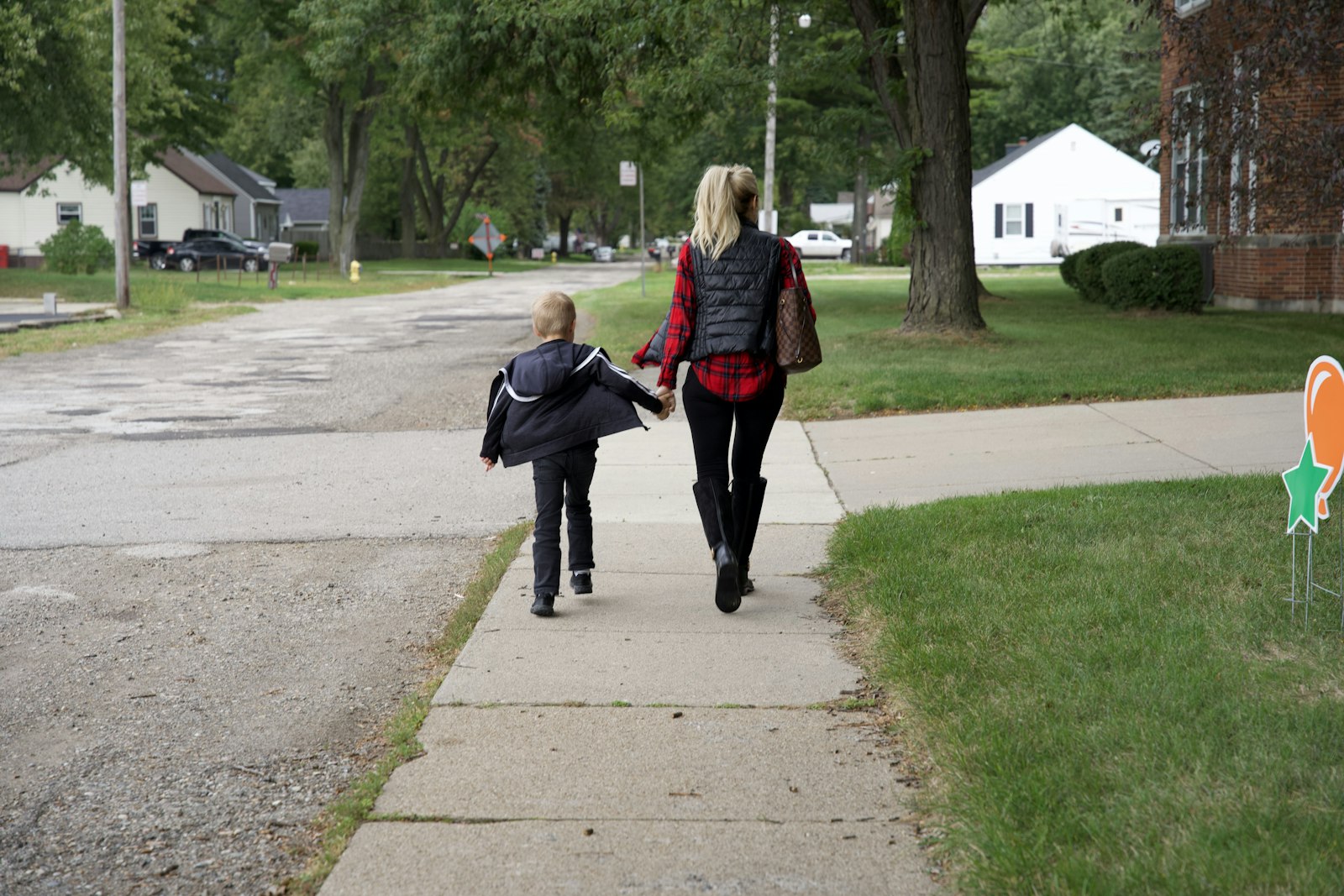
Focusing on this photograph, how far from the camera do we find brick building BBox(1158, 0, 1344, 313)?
12.5 m

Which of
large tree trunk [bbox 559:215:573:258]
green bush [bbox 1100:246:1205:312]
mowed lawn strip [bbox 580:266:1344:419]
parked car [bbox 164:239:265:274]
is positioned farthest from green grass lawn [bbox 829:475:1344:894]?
large tree trunk [bbox 559:215:573:258]

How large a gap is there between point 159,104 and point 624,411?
4605 centimetres

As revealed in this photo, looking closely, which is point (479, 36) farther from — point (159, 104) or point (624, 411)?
point (159, 104)

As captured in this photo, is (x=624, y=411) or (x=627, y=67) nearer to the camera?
(x=624, y=411)

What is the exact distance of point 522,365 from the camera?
5984 millimetres

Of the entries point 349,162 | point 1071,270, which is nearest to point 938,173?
point 1071,270

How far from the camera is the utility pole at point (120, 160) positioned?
2661 centimetres

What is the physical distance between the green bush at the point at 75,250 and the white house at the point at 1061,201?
103ft

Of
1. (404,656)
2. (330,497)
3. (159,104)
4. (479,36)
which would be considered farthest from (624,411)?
(159,104)

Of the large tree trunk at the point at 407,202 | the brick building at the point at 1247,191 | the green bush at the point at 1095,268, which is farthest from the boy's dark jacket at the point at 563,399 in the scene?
the large tree trunk at the point at 407,202

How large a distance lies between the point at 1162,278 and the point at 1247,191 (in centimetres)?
779

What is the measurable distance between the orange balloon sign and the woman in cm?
205

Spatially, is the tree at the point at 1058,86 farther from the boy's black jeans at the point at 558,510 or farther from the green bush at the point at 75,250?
the boy's black jeans at the point at 558,510

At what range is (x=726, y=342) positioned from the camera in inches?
226
